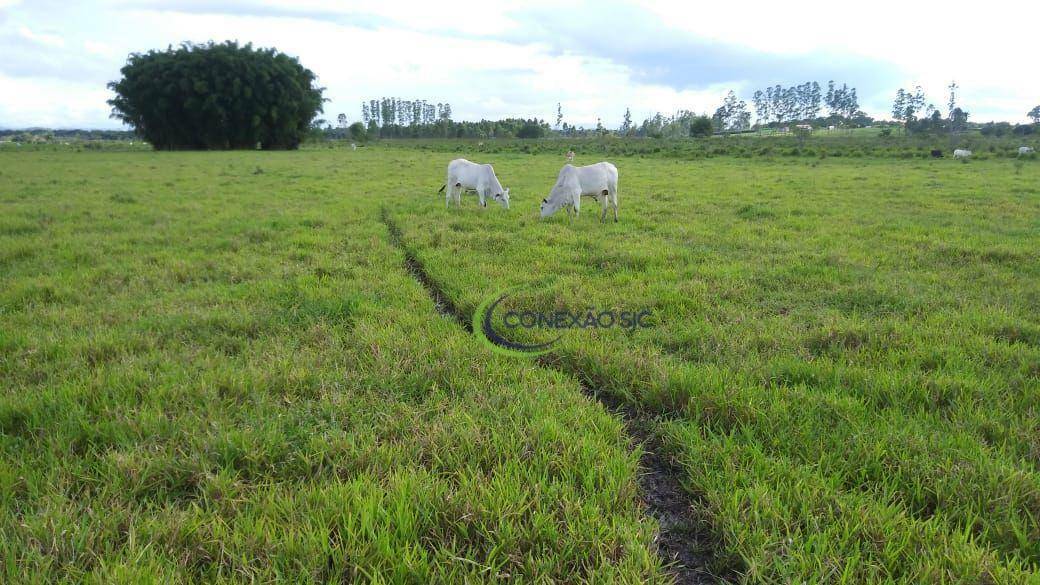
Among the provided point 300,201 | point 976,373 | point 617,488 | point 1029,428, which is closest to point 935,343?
point 976,373

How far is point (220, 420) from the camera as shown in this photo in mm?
3168

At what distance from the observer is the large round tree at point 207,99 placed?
54.2 metres

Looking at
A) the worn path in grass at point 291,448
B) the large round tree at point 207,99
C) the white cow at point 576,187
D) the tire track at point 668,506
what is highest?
the large round tree at point 207,99

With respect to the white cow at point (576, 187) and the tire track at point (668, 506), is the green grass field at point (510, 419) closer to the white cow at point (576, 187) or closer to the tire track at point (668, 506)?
the tire track at point (668, 506)

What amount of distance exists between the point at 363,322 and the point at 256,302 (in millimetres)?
1571

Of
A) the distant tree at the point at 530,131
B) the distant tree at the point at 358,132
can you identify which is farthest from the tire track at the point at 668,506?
the distant tree at the point at 358,132

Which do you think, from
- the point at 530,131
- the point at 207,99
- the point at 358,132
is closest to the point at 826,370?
the point at 207,99

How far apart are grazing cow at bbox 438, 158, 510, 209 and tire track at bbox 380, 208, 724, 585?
31.8 ft

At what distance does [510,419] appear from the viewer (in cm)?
326

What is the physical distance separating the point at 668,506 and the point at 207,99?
6435 centimetres

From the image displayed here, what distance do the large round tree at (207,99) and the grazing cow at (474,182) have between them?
5171 centimetres

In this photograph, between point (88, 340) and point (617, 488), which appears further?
point (88, 340)

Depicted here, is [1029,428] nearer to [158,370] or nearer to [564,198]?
[158,370]

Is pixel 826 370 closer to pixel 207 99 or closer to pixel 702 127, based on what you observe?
pixel 207 99
